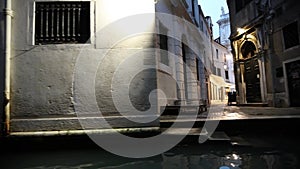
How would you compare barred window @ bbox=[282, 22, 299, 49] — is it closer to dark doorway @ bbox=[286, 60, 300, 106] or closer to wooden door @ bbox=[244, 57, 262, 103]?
dark doorway @ bbox=[286, 60, 300, 106]

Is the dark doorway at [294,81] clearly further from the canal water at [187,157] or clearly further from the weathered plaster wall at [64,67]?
the weathered plaster wall at [64,67]

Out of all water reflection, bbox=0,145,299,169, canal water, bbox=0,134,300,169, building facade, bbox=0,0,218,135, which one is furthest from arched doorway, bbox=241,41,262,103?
building facade, bbox=0,0,218,135

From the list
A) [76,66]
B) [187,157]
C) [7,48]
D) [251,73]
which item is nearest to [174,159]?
[187,157]

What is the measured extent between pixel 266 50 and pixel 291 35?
1.87 metres

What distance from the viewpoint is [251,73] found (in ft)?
47.2

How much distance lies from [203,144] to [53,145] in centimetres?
313

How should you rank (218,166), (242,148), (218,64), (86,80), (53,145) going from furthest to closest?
(218,64)
(86,80)
(53,145)
(242,148)
(218,166)

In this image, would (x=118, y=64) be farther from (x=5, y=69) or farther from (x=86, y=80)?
(x=5, y=69)

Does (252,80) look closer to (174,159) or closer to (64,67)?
(174,159)

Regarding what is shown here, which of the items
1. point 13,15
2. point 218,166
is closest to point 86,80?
point 13,15

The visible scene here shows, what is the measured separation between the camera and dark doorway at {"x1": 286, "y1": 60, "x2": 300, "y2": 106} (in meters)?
10.3

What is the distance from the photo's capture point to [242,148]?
4.12 metres

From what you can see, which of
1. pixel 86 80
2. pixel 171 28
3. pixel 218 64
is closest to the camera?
pixel 86 80

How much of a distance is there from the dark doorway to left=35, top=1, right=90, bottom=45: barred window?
10.1m
